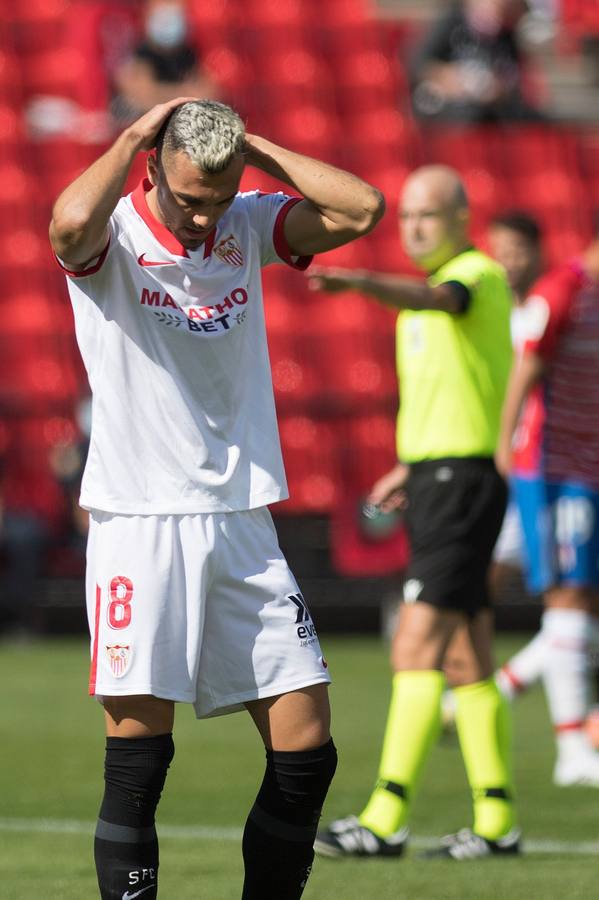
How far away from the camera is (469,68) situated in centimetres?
1609

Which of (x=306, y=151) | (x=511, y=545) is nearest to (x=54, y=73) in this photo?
(x=306, y=151)

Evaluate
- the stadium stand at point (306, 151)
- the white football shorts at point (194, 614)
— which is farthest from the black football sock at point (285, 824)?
the stadium stand at point (306, 151)

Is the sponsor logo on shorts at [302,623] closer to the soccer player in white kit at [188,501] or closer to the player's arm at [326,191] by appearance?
the soccer player in white kit at [188,501]

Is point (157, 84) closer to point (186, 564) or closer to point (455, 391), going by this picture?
point (455, 391)

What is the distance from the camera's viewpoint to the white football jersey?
156 inches

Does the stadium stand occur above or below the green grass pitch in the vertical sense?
above

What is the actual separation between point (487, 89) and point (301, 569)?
554 centimetres

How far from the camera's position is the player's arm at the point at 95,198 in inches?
148

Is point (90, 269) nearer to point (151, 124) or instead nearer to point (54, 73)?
point (151, 124)

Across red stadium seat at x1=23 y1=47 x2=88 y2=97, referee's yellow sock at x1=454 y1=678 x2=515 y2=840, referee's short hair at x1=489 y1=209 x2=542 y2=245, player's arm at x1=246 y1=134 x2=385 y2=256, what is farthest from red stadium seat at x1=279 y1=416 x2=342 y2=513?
player's arm at x1=246 y1=134 x2=385 y2=256

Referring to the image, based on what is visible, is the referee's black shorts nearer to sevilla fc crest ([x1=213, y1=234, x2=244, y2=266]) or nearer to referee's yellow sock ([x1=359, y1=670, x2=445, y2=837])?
referee's yellow sock ([x1=359, y1=670, x2=445, y2=837])

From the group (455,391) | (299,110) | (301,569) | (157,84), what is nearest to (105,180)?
(455,391)

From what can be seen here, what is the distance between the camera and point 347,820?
562 centimetres

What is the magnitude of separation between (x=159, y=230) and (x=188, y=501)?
0.64 meters
